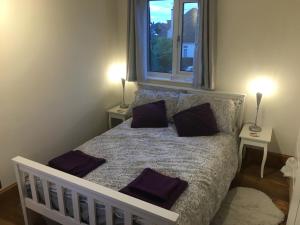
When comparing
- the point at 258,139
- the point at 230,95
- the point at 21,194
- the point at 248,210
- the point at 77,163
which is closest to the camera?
the point at 21,194

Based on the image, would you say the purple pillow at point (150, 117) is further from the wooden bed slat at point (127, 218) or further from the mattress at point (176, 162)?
the wooden bed slat at point (127, 218)

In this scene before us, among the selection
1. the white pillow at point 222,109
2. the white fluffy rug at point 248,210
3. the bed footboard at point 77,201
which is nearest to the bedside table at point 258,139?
the white pillow at point 222,109

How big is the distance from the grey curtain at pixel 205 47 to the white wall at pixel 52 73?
3.93ft

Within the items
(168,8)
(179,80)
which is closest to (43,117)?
(179,80)

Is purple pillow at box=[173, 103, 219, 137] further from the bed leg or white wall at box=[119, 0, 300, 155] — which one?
the bed leg

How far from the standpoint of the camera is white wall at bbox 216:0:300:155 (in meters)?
2.79

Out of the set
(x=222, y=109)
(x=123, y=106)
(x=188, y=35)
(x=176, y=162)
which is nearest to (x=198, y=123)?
(x=222, y=109)

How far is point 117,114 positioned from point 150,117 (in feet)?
2.25

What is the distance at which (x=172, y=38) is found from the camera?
11.2 feet

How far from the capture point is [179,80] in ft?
11.5

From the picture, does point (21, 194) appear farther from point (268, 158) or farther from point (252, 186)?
point (268, 158)

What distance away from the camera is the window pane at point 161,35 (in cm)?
340

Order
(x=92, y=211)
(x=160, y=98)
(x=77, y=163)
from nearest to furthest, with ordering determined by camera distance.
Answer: (x=92, y=211) → (x=77, y=163) → (x=160, y=98)

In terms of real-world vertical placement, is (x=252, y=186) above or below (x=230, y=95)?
below
